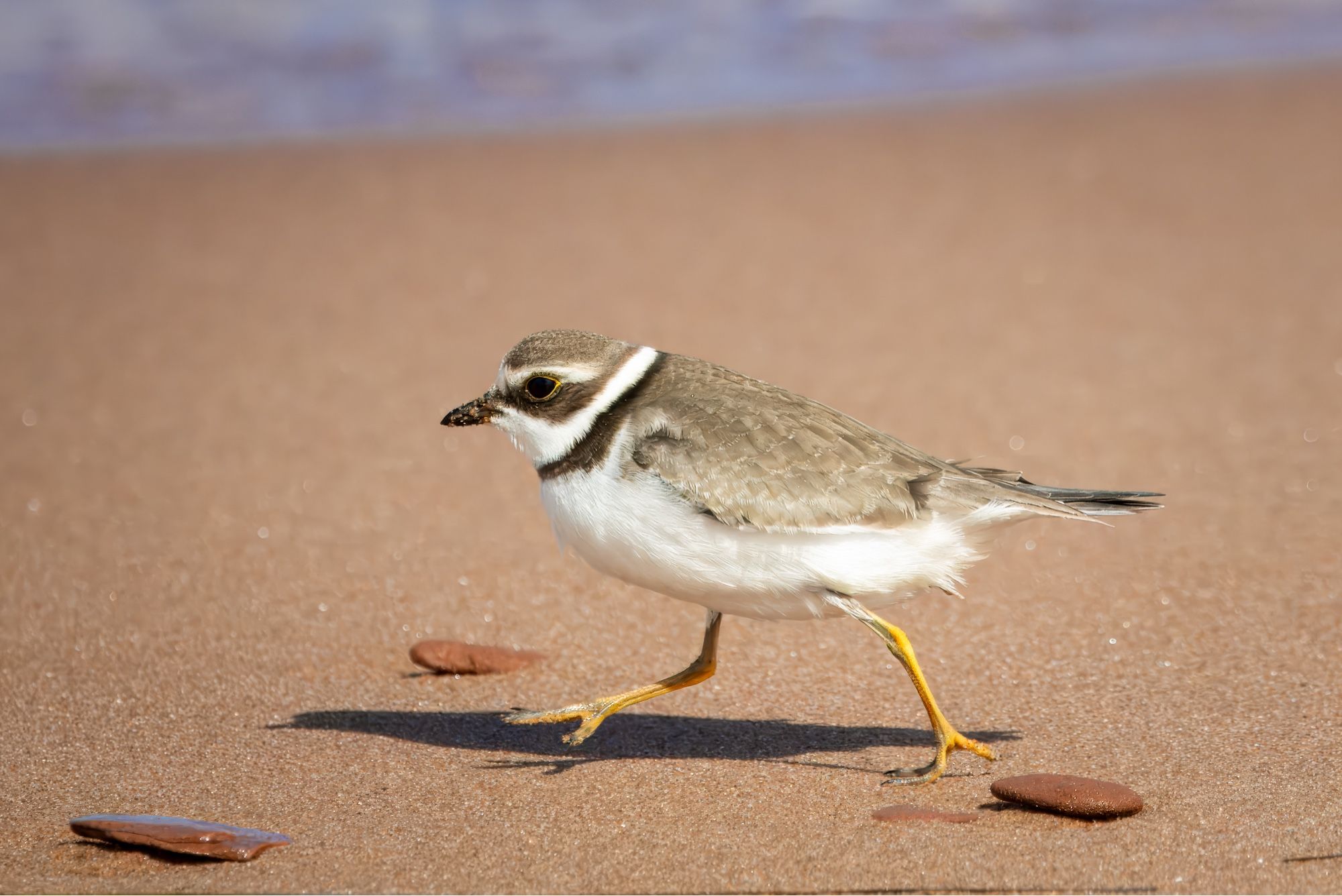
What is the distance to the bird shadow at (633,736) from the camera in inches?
174

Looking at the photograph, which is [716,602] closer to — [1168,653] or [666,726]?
[666,726]

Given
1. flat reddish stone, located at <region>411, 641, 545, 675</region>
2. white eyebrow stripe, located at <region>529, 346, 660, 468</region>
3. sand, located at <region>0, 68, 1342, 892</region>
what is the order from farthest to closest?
flat reddish stone, located at <region>411, 641, 545, 675</region>
white eyebrow stripe, located at <region>529, 346, 660, 468</region>
sand, located at <region>0, 68, 1342, 892</region>

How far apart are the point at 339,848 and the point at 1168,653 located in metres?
2.83

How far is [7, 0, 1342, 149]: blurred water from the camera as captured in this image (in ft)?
37.9

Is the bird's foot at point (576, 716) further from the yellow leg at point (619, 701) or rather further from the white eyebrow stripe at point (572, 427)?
the white eyebrow stripe at point (572, 427)

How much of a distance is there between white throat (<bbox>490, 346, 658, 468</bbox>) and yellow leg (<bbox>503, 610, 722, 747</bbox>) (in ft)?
2.36

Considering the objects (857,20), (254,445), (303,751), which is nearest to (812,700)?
(303,751)

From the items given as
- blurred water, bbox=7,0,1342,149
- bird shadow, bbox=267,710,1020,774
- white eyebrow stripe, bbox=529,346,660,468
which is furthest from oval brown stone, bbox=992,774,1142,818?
blurred water, bbox=7,0,1342,149

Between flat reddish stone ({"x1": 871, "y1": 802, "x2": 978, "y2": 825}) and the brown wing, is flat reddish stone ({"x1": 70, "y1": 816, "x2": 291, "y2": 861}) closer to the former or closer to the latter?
the brown wing

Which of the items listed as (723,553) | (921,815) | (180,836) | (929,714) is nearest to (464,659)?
(723,553)

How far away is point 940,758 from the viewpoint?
4.10 metres

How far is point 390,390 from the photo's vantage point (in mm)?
7621

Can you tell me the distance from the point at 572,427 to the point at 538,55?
29.1ft

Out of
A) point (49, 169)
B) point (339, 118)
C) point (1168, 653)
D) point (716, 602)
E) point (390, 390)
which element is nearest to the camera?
point (716, 602)
